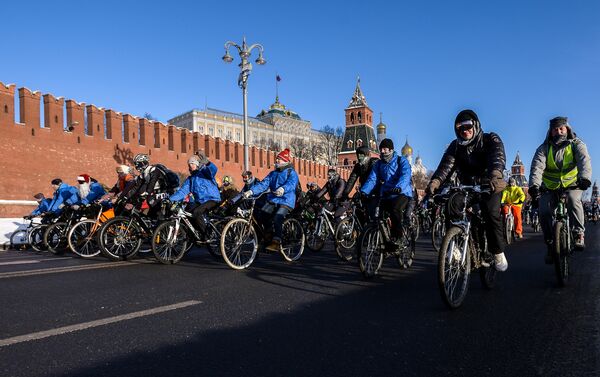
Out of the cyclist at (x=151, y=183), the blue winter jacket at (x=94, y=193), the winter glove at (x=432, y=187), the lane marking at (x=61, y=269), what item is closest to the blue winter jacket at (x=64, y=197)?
the blue winter jacket at (x=94, y=193)

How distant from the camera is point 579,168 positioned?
18.3 ft

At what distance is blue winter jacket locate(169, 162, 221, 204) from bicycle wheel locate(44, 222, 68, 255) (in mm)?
4100

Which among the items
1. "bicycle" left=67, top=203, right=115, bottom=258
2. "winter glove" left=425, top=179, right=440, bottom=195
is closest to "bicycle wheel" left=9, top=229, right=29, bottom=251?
"bicycle" left=67, top=203, right=115, bottom=258

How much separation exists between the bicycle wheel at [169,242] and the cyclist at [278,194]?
1.24 m

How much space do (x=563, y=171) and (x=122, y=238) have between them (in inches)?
265

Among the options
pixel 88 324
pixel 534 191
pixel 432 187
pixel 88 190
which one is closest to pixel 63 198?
pixel 88 190

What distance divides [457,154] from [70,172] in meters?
25.8

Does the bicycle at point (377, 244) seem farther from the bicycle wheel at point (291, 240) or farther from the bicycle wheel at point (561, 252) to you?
the bicycle wheel at point (291, 240)

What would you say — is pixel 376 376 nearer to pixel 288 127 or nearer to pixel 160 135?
pixel 160 135

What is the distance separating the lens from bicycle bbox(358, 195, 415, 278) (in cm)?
581

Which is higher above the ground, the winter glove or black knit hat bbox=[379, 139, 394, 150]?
black knit hat bbox=[379, 139, 394, 150]

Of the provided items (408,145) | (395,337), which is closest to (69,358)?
(395,337)

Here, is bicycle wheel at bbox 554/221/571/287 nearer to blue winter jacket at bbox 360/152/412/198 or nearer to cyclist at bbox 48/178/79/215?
blue winter jacket at bbox 360/152/412/198

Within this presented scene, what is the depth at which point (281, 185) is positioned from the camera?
309 inches
